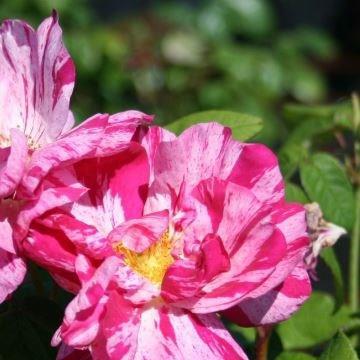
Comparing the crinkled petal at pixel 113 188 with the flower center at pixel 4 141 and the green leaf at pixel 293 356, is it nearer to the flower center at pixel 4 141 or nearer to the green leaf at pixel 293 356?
the flower center at pixel 4 141

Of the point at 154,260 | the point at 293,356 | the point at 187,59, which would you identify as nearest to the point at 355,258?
the point at 293,356

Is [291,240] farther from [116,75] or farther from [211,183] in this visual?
[116,75]

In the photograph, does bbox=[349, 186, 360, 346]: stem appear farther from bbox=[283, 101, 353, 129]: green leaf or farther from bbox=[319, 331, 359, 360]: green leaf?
bbox=[319, 331, 359, 360]: green leaf

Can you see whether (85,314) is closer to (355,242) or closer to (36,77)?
(36,77)

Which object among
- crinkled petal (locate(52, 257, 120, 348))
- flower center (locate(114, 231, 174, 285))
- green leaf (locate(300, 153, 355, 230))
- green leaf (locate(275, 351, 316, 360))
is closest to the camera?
crinkled petal (locate(52, 257, 120, 348))

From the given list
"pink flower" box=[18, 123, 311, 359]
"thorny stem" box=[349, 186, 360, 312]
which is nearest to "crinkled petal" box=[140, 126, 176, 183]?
"pink flower" box=[18, 123, 311, 359]

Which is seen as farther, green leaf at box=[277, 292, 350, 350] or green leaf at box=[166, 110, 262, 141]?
green leaf at box=[277, 292, 350, 350]

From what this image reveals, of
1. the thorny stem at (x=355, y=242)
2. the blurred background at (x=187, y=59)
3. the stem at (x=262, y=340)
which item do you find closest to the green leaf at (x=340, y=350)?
the stem at (x=262, y=340)
